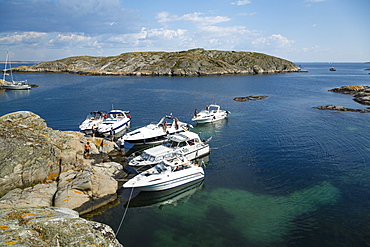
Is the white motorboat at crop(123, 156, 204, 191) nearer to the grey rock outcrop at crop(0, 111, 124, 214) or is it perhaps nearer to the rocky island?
the grey rock outcrop at crop(0, 111, 124, 214)

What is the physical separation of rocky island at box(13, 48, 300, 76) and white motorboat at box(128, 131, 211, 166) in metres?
126

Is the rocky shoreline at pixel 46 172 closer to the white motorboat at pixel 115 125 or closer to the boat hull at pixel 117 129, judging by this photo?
the boat hull at pixel 117 129

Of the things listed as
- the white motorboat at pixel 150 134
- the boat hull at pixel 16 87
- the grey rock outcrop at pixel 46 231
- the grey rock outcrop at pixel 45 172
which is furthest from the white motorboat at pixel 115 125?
the boat hull at pixel 16 87

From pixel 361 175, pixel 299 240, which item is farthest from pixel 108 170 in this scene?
pixel 361 175

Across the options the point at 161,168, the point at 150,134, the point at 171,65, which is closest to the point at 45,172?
the point at 161,168

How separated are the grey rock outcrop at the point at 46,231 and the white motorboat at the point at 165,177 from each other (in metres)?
12.7

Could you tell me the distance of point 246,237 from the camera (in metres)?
17.6

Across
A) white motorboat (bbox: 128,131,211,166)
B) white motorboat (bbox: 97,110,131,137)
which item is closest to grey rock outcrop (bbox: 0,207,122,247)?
white motorboat (bbox: 128,131,211,166)

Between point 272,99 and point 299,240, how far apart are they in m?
64.1

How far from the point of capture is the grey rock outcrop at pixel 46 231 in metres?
8.52

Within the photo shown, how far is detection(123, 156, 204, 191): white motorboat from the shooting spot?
23.2 metres

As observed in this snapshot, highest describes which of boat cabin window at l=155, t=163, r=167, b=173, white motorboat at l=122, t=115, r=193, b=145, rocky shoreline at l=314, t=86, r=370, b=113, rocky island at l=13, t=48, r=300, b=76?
rocky island at l=13, t=48, r=300, b=76

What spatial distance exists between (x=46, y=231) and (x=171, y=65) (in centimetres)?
15841

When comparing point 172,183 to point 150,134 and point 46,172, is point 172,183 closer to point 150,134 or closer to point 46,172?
point 46,172
